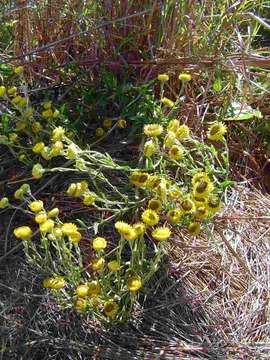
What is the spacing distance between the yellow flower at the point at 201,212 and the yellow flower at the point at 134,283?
175 mm

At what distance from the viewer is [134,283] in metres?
1.20

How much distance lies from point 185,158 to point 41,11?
Answer: 0.63m

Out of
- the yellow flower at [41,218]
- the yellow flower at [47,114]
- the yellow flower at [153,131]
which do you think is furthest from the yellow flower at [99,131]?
the yellow flower at [41,218]

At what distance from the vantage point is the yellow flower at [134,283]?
119cm

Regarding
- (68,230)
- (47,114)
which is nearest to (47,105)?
(47,114)

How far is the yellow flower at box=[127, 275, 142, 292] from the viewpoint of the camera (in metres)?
1.19

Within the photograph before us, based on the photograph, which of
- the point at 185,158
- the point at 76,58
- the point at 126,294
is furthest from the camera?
the point at 76,58

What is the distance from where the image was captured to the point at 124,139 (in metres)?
1.60

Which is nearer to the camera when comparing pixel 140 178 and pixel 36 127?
pixel 140 178

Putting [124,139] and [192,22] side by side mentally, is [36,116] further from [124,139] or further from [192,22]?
[192,22]

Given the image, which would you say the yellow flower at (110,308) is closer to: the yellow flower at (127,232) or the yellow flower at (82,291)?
the yellow flower at (82,291)

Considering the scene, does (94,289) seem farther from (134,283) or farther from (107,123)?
(107,123)

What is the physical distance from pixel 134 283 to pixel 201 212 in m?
0.19

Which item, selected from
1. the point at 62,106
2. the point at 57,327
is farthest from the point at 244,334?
the point at 62,106
